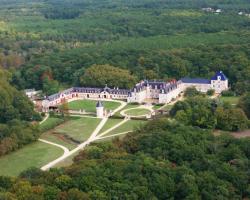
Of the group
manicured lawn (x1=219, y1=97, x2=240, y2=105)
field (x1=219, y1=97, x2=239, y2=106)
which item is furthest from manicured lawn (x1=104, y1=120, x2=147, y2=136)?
manicured lawn (x1=219, y1=97, x2=240, y2=105)

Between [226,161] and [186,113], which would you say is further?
[186,113]

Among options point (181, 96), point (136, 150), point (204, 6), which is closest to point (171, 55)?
point (181, 96)

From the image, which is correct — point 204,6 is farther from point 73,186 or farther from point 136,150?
point 73,186

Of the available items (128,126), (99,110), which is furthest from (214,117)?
(99,110)

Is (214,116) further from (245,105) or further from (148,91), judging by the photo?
(148,91)

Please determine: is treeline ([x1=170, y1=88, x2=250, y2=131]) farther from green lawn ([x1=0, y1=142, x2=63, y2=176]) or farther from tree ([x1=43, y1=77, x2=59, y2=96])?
tree ([x1=43, y1=77, x2=59, y2=96])

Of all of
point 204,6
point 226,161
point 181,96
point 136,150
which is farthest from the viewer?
point 204,6
